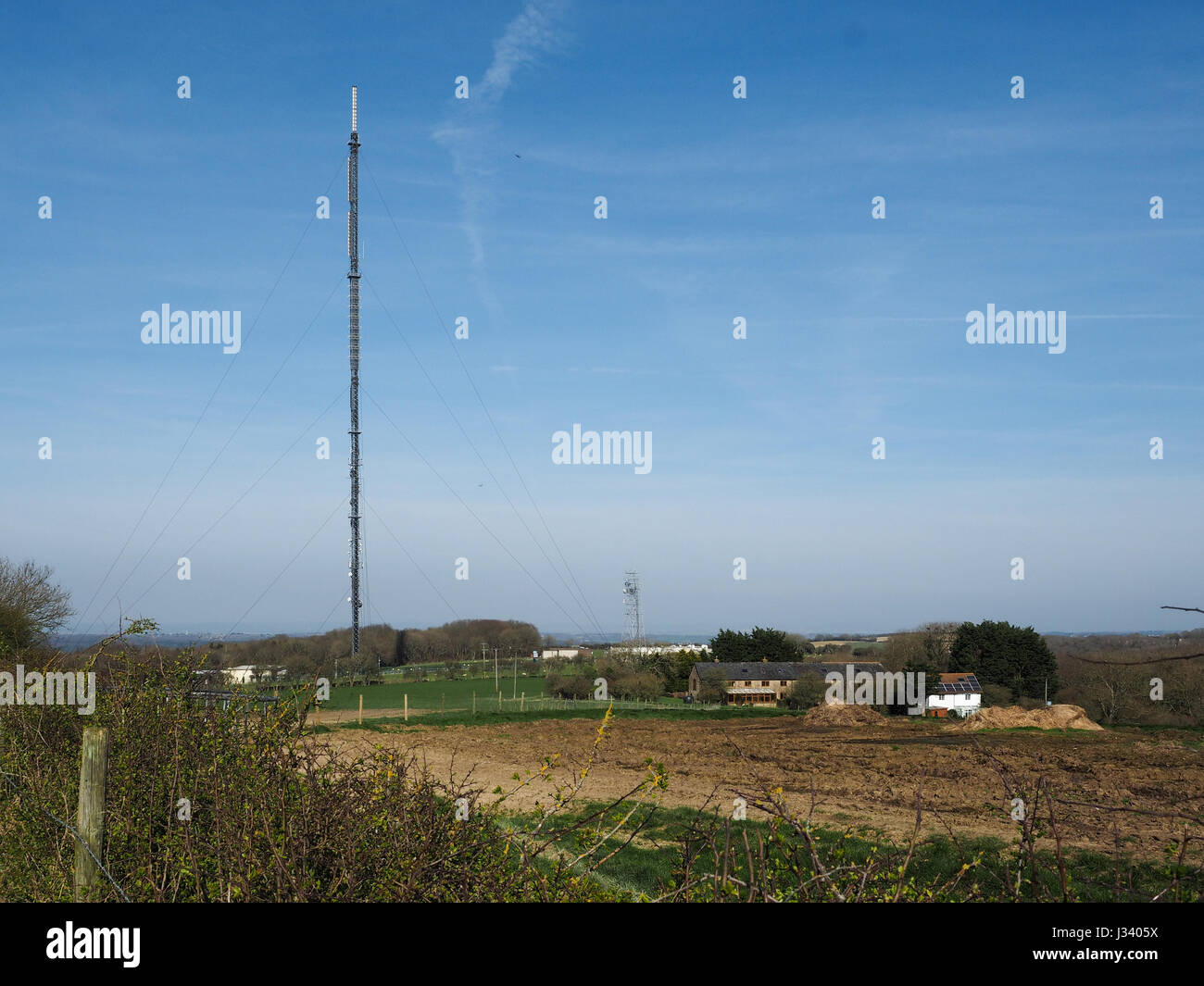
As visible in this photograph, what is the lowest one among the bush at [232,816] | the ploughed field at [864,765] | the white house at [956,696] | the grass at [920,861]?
the white house at [956,696]

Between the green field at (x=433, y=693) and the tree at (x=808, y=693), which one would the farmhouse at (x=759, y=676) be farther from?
the green field at (x=433, y=693)

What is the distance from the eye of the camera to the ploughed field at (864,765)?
2045 centimetres

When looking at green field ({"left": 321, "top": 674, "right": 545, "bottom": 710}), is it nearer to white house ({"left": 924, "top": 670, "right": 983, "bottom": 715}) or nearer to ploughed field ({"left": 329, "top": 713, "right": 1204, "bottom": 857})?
ploughed field ({"left": 329, "top": 713, "right": 1204, "bottom": 857})

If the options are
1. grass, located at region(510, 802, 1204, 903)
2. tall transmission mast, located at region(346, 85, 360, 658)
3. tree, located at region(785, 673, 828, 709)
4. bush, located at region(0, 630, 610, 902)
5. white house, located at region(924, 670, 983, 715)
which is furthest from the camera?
white house, located at region(924, 670, 983, 715)

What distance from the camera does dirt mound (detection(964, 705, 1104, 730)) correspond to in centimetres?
4925

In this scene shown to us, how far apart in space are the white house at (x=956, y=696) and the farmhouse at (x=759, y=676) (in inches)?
217

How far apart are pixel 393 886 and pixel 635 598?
3353 inches

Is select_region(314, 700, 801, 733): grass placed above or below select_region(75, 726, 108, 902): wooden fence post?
below

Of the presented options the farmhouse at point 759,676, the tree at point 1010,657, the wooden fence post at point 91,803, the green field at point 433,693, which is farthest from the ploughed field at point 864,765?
the tree at point 1010,657

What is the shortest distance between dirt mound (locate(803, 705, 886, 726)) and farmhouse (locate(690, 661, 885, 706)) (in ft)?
34.8

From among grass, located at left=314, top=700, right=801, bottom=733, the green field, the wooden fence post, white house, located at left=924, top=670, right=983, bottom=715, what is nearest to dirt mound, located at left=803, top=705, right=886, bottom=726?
grass, located at left=314, top=700, right=801, bottom=733

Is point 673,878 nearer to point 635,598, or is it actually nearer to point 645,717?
point 645,717

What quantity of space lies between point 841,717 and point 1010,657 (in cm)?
2545
